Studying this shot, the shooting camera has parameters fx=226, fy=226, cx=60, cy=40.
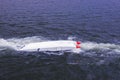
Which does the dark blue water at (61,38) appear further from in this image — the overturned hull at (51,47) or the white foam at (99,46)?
the overturned hull at (51,47)

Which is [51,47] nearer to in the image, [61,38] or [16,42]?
[61,38]

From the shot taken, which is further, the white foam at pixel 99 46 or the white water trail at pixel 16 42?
the white water trail at pixel 16 42

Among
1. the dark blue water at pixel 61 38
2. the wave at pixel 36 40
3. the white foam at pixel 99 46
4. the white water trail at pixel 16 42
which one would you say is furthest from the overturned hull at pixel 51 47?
the white water trail at pixel 16 42

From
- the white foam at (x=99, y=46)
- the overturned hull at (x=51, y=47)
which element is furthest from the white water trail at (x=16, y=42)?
the white foam at (x=99, y=46)

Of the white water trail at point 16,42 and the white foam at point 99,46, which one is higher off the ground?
the white water trail at point 16,42

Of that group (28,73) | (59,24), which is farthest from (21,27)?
(28,73)

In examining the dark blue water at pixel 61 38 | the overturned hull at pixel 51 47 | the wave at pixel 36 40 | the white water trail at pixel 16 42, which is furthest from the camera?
the white water trail at pixel 16 42

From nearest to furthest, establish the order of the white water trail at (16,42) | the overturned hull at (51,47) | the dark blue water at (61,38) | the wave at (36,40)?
the dark blue water at (61,38)
the overturned hull at (51,47)
the wave at (36,40)
the white water trail at (16,42)

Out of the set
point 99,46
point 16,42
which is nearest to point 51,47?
point 16,42

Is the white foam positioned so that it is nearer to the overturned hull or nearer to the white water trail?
the overturned hull
